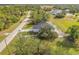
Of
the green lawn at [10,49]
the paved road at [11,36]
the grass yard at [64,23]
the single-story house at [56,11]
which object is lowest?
the green lawn at [10,49]

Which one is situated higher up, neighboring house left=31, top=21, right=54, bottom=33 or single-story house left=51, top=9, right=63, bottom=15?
single-story house left=51, top=9, right=63, bottom=15

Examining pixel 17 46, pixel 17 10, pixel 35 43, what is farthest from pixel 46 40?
pixel 17 10

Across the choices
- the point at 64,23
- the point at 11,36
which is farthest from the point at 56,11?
the point at 11,36

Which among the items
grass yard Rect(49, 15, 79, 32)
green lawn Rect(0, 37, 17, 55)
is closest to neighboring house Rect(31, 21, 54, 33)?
grass yard Rect(49, 15, 79, 32)

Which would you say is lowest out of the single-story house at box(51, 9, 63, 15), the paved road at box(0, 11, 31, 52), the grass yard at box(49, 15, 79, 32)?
the paved road at box(0, 11, 31, 52)

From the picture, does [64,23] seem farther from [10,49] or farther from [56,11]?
[10,49]

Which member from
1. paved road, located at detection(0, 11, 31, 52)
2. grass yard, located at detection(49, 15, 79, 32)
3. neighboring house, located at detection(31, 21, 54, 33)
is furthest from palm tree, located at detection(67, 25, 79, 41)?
paved road, located at detection(0, 11, 31, 52)

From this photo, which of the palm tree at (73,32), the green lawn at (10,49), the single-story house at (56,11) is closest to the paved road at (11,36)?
the green lawn at (10,49)

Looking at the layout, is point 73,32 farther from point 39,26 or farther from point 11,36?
point 11,36

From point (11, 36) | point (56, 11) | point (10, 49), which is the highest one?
point (56, 11)

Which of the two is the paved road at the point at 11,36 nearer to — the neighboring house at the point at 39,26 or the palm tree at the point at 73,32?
the neighboring house at the point at 39,26

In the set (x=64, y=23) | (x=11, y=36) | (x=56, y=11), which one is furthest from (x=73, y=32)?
(x=11, y=36)

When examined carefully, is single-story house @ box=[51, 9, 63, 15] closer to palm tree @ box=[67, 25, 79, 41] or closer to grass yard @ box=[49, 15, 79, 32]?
grass yard @ box=[49, 15, 79, 32]

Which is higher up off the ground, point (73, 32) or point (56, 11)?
point (56, 11)
